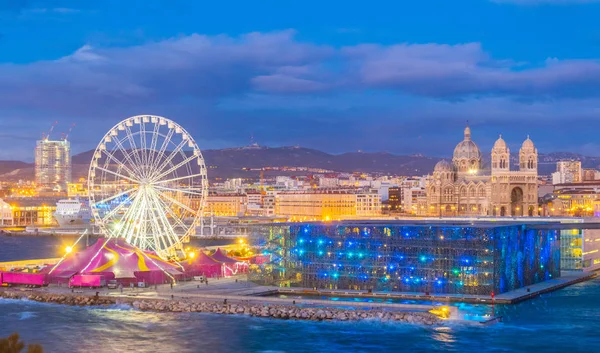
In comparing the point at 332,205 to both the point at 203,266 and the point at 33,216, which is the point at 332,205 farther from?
the point at 203,266

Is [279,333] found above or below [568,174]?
below

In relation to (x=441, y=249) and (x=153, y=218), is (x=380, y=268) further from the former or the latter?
(x=153, y=218)

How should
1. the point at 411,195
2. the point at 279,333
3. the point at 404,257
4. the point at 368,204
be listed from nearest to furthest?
1. the point at 279,333
2. the point at 404,257
3. the point at 368,204
4. the point at 411,195

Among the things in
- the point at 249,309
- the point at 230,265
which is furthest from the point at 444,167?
the point at 249,309

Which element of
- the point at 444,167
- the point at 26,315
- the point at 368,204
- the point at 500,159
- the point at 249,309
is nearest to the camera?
the point at 249,309

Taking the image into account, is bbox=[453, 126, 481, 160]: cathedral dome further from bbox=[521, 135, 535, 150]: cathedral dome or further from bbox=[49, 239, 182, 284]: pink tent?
bbox=[49, 239, 182, 284]: pink tent

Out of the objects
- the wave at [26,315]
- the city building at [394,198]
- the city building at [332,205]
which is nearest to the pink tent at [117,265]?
the wave at [26,315]

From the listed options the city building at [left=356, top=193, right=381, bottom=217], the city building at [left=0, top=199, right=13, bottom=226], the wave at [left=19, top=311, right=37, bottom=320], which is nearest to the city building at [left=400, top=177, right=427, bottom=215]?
the city building at [left=356, top=193, right=381, bottom=217]
